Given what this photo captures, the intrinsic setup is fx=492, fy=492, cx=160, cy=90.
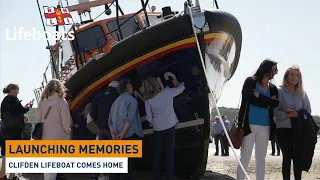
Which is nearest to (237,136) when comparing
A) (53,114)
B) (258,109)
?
(258,109)

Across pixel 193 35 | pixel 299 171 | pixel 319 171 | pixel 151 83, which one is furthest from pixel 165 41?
pixel 319 171

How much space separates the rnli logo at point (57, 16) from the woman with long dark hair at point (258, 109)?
535 cm

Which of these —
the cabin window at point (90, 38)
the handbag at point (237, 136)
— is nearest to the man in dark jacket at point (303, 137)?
the handbag at point (237, 136)

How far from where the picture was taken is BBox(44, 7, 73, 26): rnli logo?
9781mm

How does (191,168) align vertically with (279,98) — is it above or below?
below

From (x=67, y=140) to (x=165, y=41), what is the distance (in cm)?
202

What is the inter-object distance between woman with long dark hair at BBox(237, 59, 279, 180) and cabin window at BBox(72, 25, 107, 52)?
437 cm

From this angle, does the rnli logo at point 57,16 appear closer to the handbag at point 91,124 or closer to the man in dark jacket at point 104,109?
the handbag at point 91,124

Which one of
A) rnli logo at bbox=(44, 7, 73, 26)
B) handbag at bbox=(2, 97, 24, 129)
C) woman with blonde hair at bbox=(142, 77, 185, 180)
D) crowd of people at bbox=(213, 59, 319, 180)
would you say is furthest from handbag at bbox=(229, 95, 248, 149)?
rnli logo at bbox=(44, 7, 73, 26)

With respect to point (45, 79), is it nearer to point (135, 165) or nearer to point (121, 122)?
point (135, 165)

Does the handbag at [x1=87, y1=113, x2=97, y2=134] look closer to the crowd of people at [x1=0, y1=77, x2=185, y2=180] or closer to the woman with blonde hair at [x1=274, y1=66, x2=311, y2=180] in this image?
the crowd of people at [x1=0, y1=77, x2=185, y2=180]

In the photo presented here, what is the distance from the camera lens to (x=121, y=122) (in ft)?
20.2

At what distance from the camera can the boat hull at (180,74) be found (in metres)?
7.02

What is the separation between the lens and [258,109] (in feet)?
17.6
